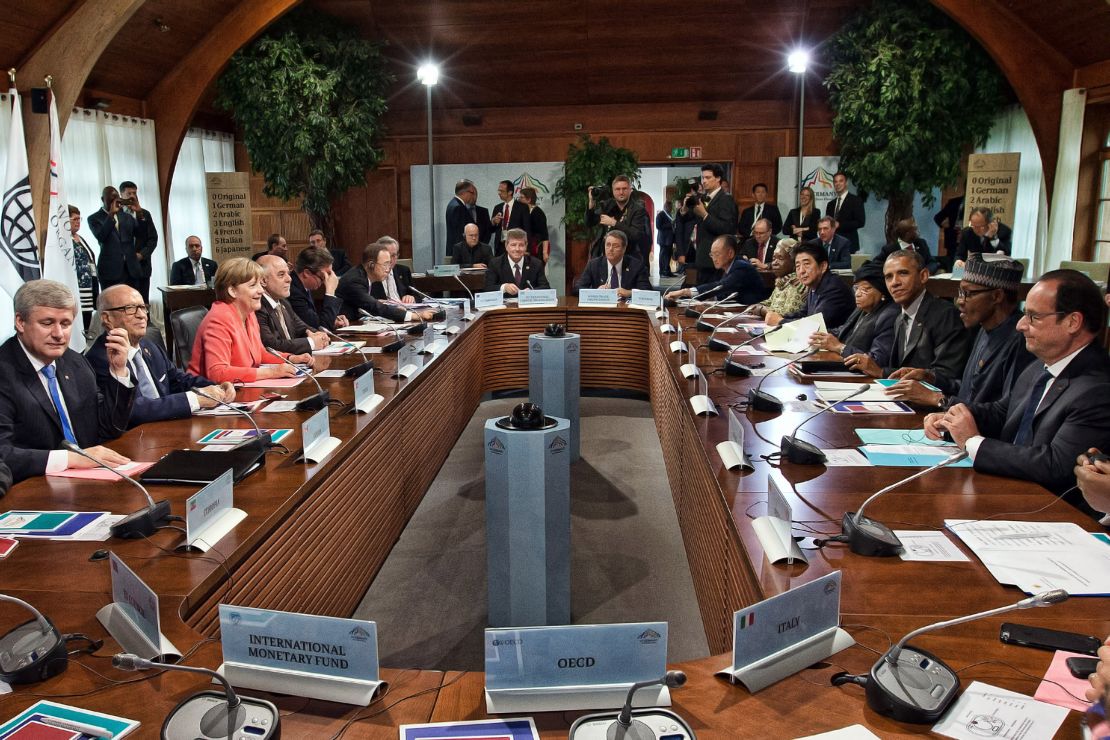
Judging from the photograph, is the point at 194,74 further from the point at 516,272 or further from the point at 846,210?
the point at 846,210

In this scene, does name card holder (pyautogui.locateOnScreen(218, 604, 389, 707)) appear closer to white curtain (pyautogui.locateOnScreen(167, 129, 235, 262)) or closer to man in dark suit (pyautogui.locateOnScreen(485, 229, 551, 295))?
man in dark suit (pyautogui.locateOnScreen(485, 229, 551, 295))

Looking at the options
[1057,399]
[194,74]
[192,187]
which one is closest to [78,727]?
[1057,399]

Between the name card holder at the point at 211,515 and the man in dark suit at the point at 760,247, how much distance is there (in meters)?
6.20

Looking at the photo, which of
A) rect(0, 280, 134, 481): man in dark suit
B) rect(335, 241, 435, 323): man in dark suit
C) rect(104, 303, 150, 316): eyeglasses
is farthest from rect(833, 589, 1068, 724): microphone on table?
rect(335, 241, 435, 323): man in dark suit

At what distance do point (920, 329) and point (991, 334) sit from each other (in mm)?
760

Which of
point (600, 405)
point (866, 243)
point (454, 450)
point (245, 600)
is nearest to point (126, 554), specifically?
point (245, 600)

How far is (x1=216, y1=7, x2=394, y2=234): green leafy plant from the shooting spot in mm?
8562

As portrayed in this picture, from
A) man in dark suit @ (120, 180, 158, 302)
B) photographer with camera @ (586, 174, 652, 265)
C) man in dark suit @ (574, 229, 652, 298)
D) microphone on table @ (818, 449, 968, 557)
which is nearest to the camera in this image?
microphone on table @ (818, 449, 968, 557)

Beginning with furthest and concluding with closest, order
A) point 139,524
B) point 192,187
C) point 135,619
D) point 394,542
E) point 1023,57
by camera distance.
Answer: point 192,187 → point 1023,57 → point 394,542 → point 139,524 → point 135,619

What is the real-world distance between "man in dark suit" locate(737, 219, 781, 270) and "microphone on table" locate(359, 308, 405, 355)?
11.6 ft

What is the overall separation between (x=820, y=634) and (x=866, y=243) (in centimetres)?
917

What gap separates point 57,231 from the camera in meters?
5.60

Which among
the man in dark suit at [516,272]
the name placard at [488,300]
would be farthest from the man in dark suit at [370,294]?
the man in dark suit at [516,272]

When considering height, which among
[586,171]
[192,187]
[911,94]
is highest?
[911,94]
